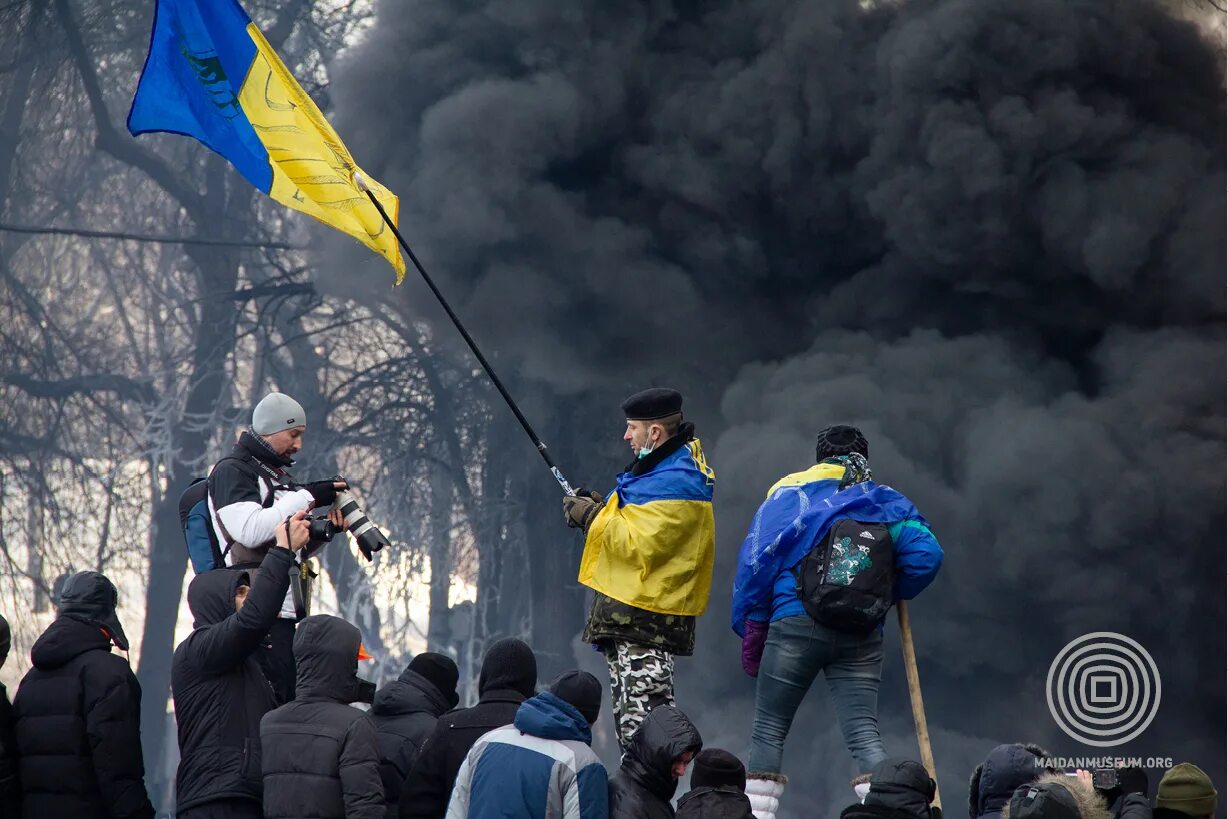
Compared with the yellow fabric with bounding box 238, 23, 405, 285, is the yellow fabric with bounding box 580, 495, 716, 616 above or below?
below

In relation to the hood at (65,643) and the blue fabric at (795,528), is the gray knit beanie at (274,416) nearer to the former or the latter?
the hood at (65,643)

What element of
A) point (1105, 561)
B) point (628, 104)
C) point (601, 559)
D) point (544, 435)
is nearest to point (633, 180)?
point (628, 104)

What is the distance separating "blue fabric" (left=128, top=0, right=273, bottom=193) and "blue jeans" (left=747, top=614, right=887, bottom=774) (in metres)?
2.62

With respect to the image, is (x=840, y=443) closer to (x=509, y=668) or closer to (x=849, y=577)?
(x=849, y=577)

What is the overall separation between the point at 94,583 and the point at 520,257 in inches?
351

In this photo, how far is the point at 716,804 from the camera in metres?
3.17

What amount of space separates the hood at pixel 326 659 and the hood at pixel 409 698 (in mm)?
785

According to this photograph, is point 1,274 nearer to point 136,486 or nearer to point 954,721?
point 136,486

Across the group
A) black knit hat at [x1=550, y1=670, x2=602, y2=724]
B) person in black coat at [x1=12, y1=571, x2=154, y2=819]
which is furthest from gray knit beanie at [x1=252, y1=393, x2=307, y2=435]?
black knit hat at [x1=550, y1=670, x2=602, y2=724]

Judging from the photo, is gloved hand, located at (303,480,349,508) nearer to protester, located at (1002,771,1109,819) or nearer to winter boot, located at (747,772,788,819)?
winter boot, located at (747,772,788,819)

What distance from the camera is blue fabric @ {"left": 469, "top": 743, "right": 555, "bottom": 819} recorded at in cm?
326

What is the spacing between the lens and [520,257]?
41.7 ft

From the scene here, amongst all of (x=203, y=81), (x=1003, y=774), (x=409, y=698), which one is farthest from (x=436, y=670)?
(x=203, y=81)

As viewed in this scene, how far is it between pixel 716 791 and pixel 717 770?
0.14 ft
